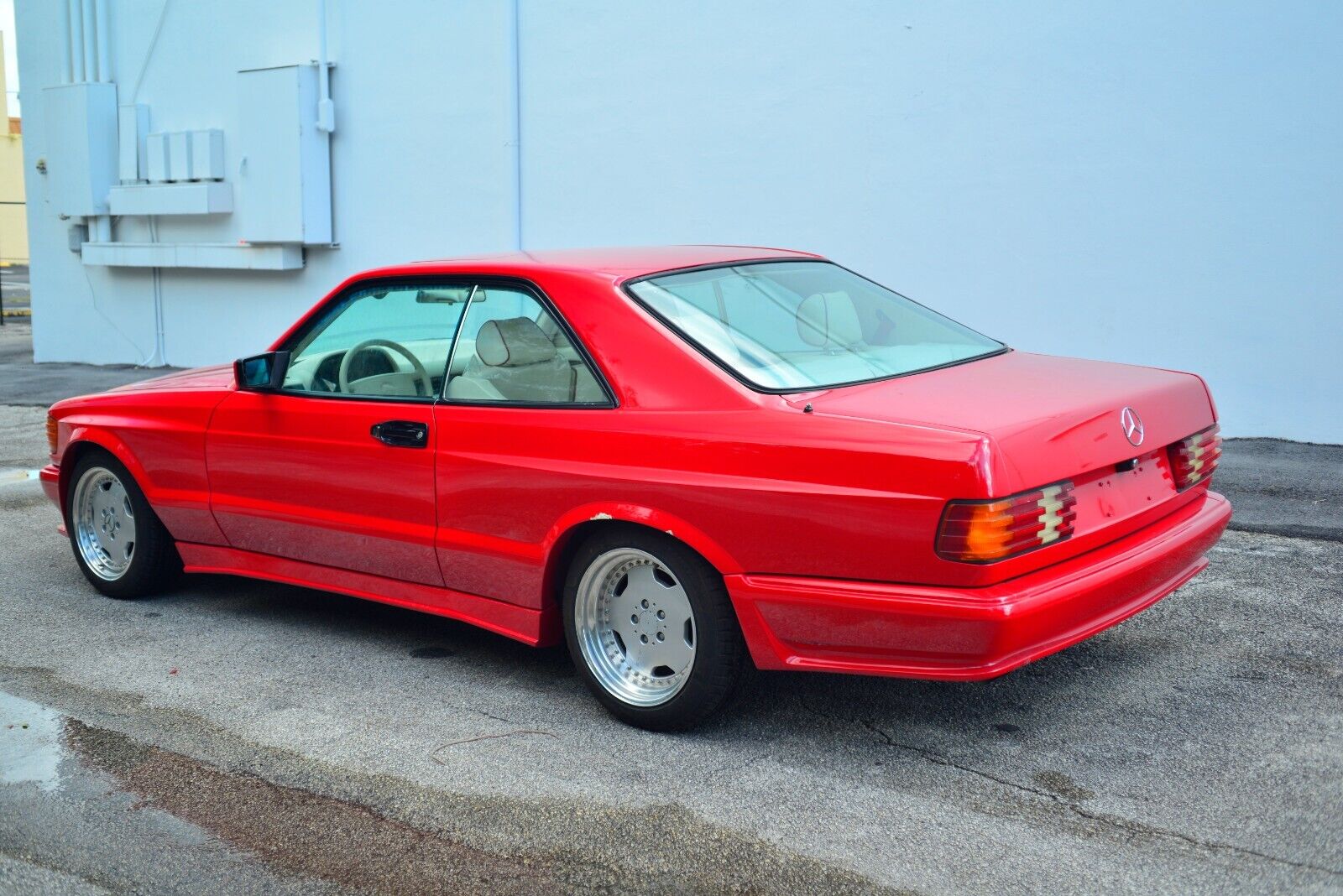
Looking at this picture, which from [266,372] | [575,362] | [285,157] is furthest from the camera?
[285,157]

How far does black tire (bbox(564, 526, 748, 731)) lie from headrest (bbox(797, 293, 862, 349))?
2.76 feet

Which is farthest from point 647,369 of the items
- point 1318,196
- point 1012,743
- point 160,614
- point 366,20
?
point 366,20

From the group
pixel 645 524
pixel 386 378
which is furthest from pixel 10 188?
pixel 645 524

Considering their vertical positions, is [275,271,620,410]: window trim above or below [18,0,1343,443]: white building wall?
below

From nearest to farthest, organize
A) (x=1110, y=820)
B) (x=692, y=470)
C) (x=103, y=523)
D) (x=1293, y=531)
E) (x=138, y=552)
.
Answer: (x=1110, y=820), (x=692, y=470), (x=138, y=552), (x=103, y=523), (x=1293, y=531)

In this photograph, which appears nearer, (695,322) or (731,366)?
(731,366)

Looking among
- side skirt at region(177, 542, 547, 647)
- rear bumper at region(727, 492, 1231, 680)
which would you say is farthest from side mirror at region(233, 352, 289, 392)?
rear bumper at region(727, 492, 1231, 680)

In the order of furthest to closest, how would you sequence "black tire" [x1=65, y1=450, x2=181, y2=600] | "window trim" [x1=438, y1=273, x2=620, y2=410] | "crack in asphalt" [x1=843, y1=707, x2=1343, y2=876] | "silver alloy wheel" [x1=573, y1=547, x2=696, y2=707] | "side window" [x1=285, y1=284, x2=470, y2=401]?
"black tire" [x1=65, y1=450, x2=181, y2=600] → "side window" [x1=285, y1=284, x2=470, y2=401] → "window trim" [x1=438, y1=273, x2=620, y2=410] → "silver alloy wheel" [x1=573, y1=547, x2=696, y2=707] → "crack in asphalt" [x1=843, y1=707, x2=1343, y2=876]

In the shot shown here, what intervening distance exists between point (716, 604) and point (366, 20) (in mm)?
9293

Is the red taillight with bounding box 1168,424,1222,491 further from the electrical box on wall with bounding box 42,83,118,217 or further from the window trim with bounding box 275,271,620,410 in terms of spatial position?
the electrical box on wall with bounding box 42,83,118,217

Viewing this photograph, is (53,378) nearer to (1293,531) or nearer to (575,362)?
(575,362)

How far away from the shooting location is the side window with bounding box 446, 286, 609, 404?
4043 mm

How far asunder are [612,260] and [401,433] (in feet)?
2.98

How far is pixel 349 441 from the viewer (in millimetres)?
4492
